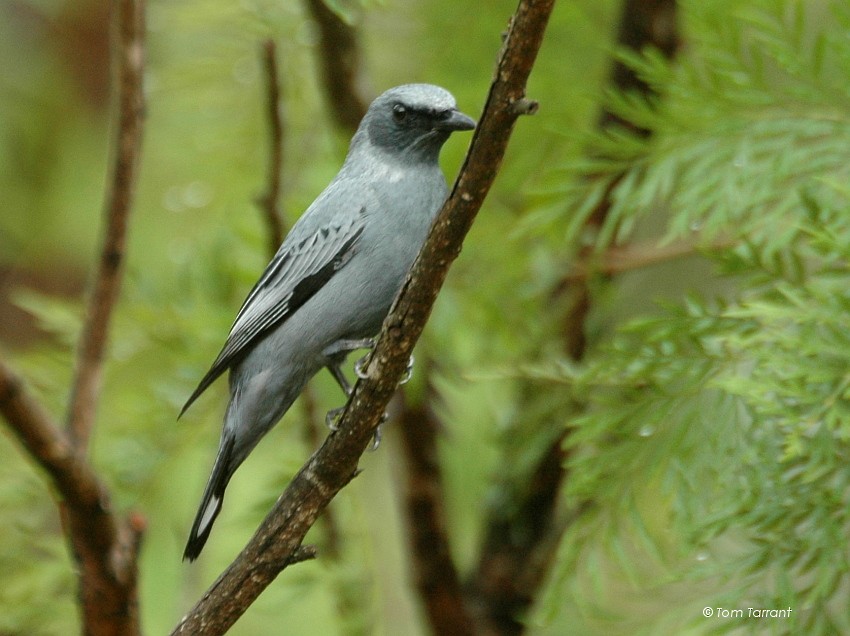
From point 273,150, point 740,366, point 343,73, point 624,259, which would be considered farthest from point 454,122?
point 624,259

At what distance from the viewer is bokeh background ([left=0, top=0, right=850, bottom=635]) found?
2.80 m

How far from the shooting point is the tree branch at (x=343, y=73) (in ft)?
13.1

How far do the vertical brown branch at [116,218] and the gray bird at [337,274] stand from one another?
2.13ft

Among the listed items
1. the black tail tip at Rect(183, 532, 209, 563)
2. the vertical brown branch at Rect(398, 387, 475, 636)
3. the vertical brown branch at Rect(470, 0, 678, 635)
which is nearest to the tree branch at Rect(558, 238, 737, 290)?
the vertical brown branch at Rect(470, 0, 678, 635)

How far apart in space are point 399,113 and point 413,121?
5cm

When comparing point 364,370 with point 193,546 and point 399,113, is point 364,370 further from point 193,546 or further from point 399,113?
point 399,113

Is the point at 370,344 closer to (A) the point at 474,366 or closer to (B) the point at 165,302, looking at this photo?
(A) the point at 474,366

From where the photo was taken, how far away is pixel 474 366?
4.16 metres

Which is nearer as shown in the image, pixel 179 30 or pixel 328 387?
pixel 328 387

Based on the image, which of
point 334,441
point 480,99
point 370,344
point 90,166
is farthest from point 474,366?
point 90,166

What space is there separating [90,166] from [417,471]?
102 inches

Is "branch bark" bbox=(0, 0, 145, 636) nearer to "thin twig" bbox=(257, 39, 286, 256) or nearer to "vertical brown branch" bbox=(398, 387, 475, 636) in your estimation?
"thin twig" bbox=(257, 39, 286, 256)

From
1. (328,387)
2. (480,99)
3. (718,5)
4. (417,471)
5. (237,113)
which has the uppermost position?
(718,5)

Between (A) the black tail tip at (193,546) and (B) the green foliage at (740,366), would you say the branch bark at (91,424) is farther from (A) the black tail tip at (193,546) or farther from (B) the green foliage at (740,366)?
(B) the green foliage at (740,366)
